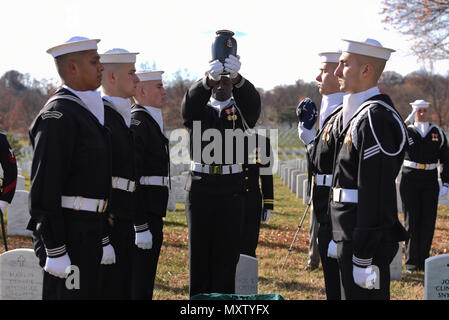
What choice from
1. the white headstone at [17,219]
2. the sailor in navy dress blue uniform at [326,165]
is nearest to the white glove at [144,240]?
the sailor in navy dress blue uniform at [326,165]

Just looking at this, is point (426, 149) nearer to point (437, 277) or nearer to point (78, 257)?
point (437, 277)

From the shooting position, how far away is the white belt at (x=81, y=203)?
364 cm

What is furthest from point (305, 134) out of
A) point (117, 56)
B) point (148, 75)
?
point (117, 56)

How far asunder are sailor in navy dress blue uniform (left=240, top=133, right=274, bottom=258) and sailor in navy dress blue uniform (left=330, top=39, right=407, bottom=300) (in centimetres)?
356

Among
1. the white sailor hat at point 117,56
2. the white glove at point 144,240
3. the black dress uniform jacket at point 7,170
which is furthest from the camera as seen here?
the black dress uniform jacket at point 7,170

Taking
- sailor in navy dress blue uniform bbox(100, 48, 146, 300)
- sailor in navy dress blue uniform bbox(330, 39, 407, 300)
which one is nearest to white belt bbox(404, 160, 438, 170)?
sailor in navy dress blue uniform bbox(330, 39, 407, 300)

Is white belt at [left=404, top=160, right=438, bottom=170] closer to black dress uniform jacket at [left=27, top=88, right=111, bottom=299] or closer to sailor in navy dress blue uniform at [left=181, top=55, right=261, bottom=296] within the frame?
sailor in navy dress blue uniform at [left=181, top=55, right=261, bottom=296]

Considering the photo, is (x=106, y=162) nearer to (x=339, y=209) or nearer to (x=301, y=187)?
(x=339, y=209)

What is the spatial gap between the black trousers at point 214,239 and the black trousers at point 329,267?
2.67 feet

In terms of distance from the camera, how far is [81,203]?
3670 millimetres

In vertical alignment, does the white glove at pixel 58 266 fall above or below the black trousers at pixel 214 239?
above

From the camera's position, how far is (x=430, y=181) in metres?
8.80

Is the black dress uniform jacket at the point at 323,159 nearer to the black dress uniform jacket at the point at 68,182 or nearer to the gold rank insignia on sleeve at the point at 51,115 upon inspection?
the black dress uniform jacket at the point at 68,182

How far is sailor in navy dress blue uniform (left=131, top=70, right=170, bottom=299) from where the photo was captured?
5320 mm
